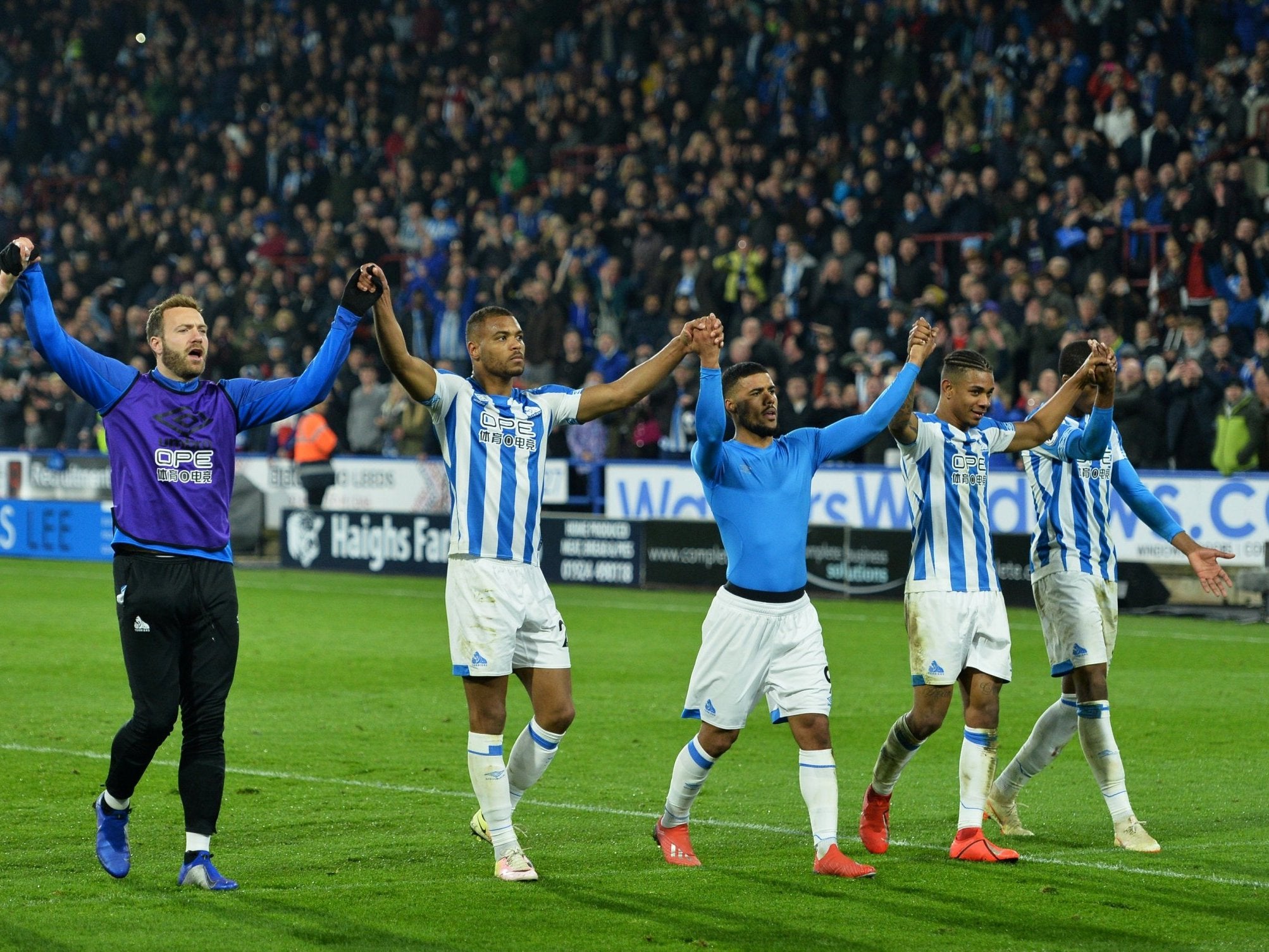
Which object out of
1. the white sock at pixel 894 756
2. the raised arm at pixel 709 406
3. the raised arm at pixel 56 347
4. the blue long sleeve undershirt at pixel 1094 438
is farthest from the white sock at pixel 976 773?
the raised arm at pixel 56 347

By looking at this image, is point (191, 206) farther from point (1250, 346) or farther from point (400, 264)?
point (1250, 346)

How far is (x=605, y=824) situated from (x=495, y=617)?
1666mm

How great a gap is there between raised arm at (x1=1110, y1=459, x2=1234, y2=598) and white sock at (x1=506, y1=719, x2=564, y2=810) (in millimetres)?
2945

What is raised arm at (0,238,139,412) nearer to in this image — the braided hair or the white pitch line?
the white pitch line

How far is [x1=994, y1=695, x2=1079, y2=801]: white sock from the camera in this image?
8047 millimetres

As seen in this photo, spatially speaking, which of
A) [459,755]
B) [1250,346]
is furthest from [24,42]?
[459,755]

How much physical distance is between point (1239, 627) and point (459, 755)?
378 inches

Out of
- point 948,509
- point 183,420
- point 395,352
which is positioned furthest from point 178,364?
point 948,509

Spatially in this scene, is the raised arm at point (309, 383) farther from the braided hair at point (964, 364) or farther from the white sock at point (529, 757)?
the braided hair at point (964, 364)

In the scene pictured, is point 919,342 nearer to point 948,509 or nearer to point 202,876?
point 948,509

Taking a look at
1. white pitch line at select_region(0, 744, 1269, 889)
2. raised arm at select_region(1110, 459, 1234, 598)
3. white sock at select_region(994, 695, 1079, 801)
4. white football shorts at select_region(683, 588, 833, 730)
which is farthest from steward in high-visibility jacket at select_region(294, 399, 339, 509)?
white football shorts at select_region(683, 588, 833, 730)

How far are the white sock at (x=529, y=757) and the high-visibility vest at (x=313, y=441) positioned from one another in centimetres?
1640

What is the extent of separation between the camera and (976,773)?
744cm

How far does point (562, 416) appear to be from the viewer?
7.43m
